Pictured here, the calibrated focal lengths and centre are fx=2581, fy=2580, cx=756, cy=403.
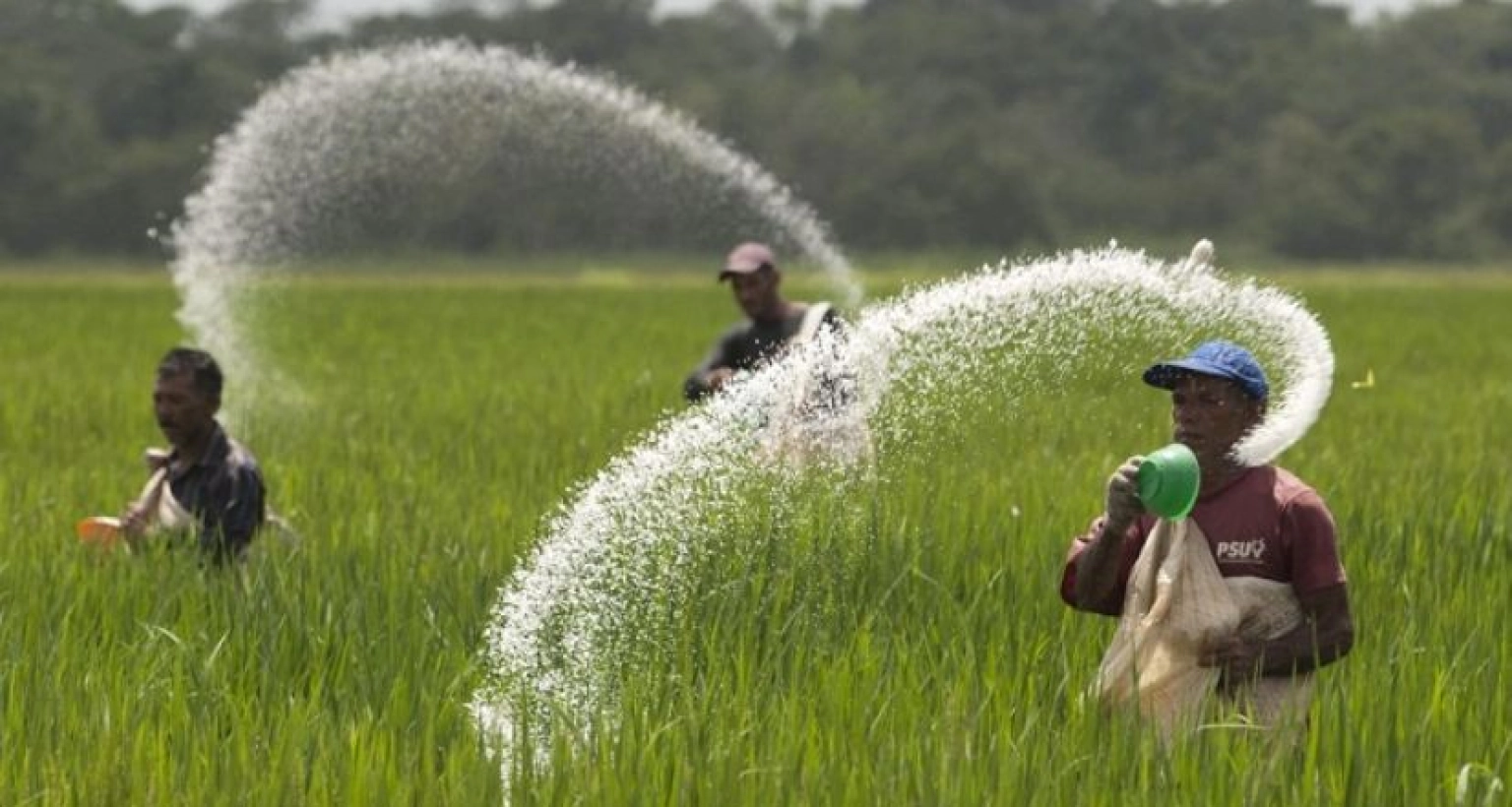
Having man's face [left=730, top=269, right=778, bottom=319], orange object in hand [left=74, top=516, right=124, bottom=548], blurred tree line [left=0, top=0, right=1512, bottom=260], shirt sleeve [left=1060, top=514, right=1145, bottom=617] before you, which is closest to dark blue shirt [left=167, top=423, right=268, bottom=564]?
orange object in hand [left=74, top=516, right=124, bottom=548]

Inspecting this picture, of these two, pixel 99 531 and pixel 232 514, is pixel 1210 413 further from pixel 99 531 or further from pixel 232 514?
pixel 99 531

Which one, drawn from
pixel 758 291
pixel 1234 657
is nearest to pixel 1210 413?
pixel 1234 657

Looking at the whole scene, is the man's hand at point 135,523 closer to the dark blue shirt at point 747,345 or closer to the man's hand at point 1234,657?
the dark blue shirt at point 747,345

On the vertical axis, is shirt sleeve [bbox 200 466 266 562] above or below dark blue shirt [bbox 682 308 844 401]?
below

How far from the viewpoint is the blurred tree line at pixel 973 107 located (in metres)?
68.4

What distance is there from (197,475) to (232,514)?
0.12 meters

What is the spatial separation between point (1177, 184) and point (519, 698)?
77318 millimetres

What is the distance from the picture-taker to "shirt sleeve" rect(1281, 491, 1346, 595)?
391cm

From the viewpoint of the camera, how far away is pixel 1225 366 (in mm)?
3877

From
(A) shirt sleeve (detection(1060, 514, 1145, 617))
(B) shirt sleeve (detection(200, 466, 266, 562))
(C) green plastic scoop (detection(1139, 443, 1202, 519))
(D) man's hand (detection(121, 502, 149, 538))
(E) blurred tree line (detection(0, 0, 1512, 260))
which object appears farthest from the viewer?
(E) blurred tree line (detection(0, 0, 1512, 260))

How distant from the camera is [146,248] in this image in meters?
64.6

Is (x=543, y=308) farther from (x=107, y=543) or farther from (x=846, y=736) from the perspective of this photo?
(x=846, y=736)

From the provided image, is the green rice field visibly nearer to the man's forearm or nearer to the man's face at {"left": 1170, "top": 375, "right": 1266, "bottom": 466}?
the man's forearm

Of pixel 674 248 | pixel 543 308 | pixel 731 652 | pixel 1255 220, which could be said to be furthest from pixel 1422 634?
pixel 1255 220
